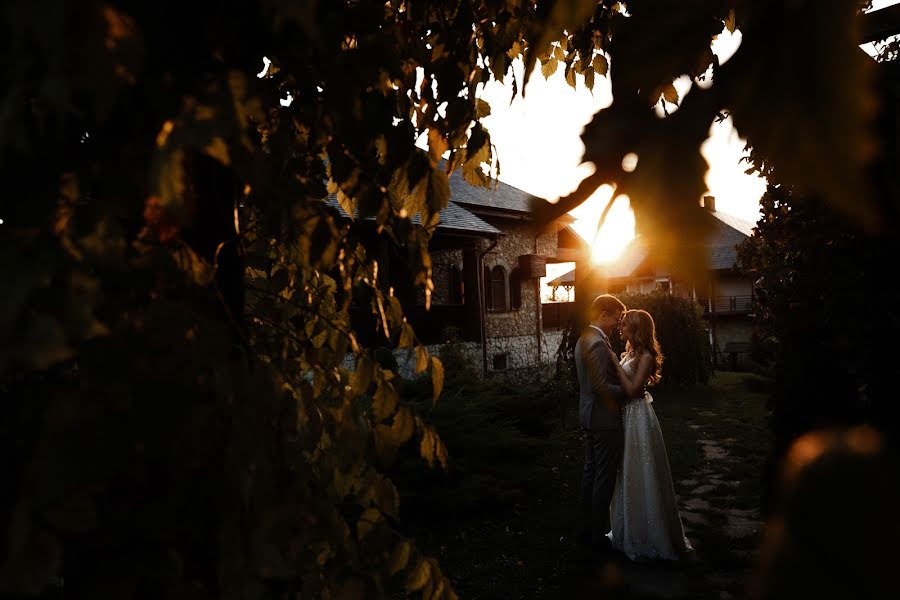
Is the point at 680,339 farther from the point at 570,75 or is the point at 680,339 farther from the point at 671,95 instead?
the point at 671,95

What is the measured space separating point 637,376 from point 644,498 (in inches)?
41.4

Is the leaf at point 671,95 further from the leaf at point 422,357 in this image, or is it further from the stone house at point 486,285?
the stone house at point 486,285

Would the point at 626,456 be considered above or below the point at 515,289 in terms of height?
below

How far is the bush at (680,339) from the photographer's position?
17.9 m

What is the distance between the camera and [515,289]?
20.8 m

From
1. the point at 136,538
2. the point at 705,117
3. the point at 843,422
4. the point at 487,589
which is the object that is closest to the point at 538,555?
the point at 487,589

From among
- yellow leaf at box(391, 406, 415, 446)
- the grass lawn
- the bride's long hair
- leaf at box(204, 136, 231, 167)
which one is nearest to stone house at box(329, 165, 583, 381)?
the grass lawn

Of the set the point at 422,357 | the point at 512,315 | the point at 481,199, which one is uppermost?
the point at 481,199

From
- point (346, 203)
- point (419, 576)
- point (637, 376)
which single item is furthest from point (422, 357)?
point (637, 376)

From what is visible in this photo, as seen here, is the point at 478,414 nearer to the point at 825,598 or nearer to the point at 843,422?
the point at 843,422

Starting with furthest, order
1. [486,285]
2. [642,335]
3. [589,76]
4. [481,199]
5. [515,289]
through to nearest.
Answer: [515,289] → [486,285] → [481,199] → [642,335] → [589,76]

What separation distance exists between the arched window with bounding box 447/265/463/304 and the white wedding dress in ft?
44.4

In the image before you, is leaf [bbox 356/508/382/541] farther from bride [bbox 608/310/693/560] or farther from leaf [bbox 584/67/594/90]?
bride [bbox 608/310/693/560]

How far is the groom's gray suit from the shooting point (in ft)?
18.2
